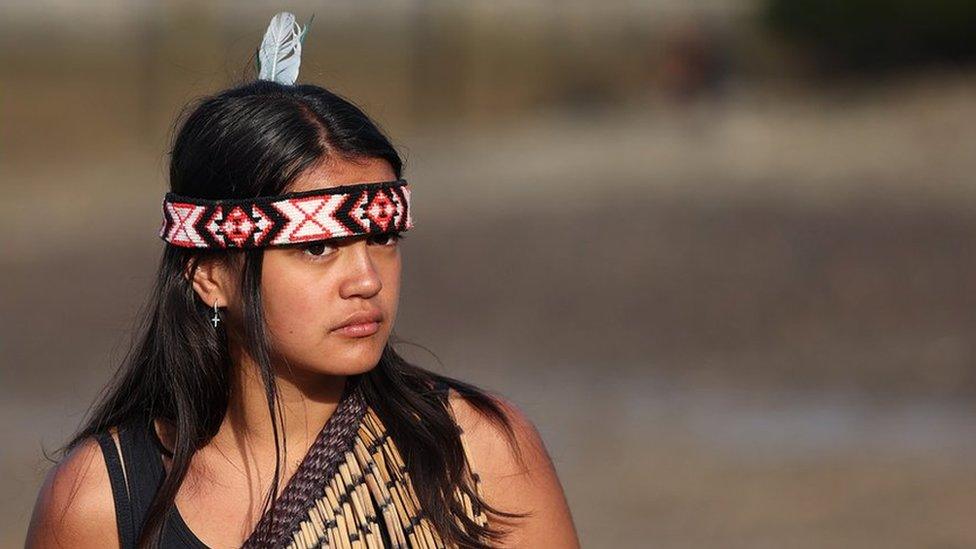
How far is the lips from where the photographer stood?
284cm

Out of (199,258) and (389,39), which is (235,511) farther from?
(389,39)

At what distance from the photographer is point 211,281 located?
3.04m

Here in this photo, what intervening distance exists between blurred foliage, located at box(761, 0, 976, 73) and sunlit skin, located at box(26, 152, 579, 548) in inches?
635

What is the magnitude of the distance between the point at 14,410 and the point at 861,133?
34.9 feet

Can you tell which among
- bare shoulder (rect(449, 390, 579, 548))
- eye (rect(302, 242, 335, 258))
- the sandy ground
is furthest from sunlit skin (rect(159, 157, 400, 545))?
the sandy ground

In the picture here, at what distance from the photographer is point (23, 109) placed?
730 inches

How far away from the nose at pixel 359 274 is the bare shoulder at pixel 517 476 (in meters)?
0.36

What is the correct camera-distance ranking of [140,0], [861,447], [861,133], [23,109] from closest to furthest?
[861,447] < [861,133] < [23,109] < [140,0]

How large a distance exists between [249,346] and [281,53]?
0.59 metres

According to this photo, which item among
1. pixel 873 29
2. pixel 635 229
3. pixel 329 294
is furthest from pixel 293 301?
pixel 873 29

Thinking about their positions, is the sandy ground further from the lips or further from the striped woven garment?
the lips

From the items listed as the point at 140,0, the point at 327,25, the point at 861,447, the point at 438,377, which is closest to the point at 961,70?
the point at 327,25

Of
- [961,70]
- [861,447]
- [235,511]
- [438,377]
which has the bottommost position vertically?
[861,447]

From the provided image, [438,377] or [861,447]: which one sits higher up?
[438,377]
